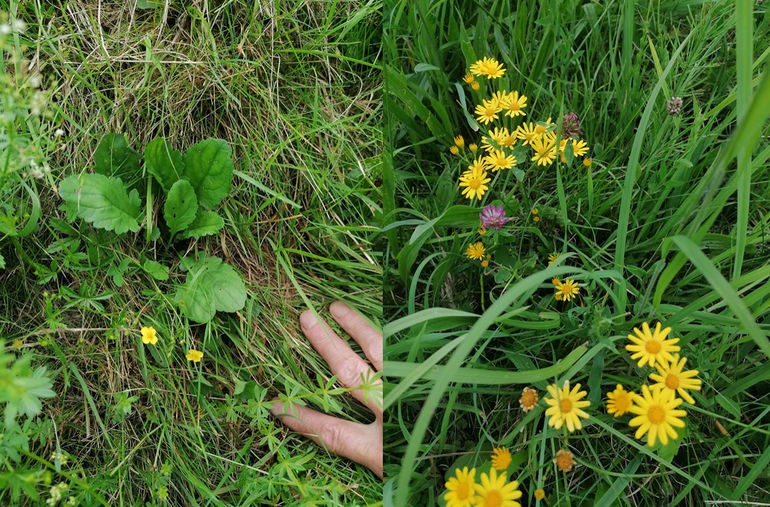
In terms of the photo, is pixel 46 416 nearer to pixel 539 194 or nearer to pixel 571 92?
pixel 539 194

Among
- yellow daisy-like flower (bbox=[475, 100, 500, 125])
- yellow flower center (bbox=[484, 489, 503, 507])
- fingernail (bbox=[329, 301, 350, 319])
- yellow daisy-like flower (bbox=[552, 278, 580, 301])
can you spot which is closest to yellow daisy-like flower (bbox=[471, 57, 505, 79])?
yellow daisy-like flower (bbox=[475, 100, 500, 125])

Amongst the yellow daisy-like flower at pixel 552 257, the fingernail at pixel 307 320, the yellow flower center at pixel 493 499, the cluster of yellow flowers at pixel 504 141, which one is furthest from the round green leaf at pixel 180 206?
the yellow flower center at pixel 493 499

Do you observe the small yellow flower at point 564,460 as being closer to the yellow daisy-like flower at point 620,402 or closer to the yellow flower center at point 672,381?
the yellow daisy-like flower at point 620,402

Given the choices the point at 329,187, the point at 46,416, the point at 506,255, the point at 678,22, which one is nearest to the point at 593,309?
the point at 506,255

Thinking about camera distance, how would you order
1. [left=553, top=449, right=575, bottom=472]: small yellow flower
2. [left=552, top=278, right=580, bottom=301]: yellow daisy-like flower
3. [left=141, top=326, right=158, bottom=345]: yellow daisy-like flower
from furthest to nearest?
1. [left=141, top=326, right=158, bottom=345]: yellow daisy-like flower
2. [left=552, top=278, right=580, bottom=301]: yellow daisy-like flower
3. [left=553, top=449, right=575, bottom=472]: small yellow flower

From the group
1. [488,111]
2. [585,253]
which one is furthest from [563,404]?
[488,111]

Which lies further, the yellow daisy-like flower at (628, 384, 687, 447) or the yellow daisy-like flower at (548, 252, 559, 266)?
the yellow daisy-like flower at (548, 252, 559, 266)

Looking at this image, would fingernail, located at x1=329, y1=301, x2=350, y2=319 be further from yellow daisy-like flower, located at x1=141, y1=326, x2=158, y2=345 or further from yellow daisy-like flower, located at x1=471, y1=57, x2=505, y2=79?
yellow daisy-like flower, located at x1=471, y1=57, x2=505, y2=79
